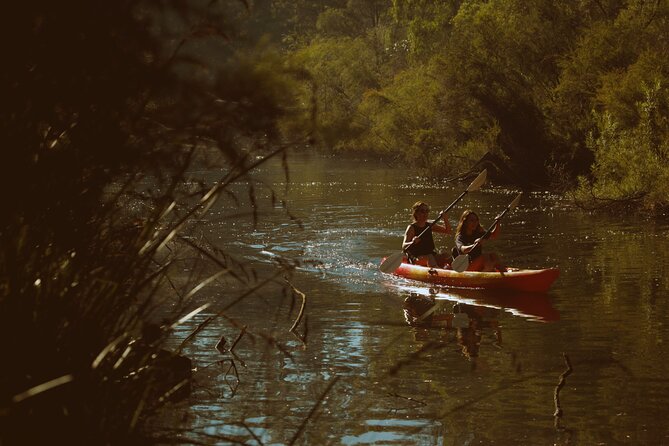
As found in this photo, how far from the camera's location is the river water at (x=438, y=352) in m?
6.99

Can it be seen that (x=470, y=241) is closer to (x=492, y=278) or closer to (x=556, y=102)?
(x=492, y=278)

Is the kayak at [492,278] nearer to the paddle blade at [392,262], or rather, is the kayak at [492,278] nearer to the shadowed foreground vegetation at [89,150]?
the paddle blade at [392,262]

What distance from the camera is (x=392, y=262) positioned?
47.9ft

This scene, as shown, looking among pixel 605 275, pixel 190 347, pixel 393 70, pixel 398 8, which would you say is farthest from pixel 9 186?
pixel 398 8

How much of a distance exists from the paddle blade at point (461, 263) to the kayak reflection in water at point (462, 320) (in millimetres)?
487

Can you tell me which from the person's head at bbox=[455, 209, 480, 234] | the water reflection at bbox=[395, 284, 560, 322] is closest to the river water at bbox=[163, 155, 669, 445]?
the water reflection at bbox=[395, 284, 560, 322]

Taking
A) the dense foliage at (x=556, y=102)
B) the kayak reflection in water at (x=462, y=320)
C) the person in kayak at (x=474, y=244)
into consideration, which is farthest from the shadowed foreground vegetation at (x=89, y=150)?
the dense foliage at (x=556, y=102)

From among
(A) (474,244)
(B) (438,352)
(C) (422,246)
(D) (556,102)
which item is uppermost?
(D) (556,102)

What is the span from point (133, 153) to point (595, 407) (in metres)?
4.93

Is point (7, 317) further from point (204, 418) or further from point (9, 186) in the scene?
point (204, 418)

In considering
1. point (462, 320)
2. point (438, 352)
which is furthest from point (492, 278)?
point (438, 352)

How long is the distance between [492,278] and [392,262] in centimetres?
168

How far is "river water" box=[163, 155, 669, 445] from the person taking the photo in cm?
699

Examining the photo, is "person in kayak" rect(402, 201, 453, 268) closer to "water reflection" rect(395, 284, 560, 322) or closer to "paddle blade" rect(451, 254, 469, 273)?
"water reflection" rect(395, 284, 560, 322)
